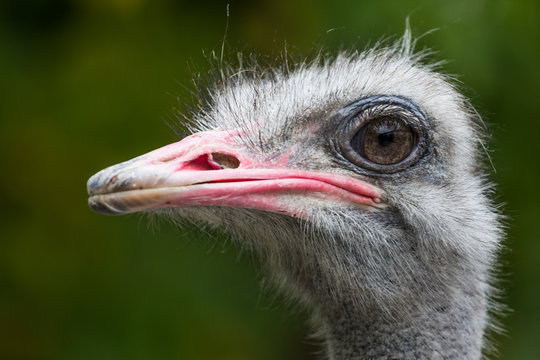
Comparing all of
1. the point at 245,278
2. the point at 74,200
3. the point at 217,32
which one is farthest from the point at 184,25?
the point at 245,278

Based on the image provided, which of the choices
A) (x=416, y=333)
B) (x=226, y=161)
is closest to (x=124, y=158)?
(x=226, y=161)

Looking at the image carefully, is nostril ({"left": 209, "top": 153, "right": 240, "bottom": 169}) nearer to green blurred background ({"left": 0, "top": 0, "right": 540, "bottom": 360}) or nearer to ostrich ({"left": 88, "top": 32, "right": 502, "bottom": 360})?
ostrich ({"left": 88, "top": 32, "right": 502, "bottom": 360})

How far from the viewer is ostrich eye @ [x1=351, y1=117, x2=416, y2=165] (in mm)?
1972

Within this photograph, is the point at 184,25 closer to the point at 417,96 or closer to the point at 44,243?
the point at 44,243

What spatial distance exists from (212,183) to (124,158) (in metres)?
1.93

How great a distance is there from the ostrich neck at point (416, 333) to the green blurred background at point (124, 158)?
1.31m

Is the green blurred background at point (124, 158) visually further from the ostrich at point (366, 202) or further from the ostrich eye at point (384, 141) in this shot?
the ostrich eye at point (384, 141)

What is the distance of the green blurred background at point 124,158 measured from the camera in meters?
3.51

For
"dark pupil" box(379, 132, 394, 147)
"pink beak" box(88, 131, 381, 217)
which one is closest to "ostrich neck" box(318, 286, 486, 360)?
"pink beak" box(88, 131, 381, 217)

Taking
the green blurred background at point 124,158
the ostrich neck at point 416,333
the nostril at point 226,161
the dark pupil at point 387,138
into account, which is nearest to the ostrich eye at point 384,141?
the dark pupil at point 387,138

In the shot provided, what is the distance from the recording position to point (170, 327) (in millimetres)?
3594

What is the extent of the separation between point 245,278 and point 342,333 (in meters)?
1.52

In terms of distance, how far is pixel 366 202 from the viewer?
1.96 metres

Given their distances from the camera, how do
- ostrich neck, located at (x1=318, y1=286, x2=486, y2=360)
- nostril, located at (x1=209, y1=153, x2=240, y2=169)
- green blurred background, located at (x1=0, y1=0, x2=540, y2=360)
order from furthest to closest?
green blurred background, located at (x1=0, y1=0, x2=540, y2=360)
ostrich neck, located at (x1=318, y1=286, x2=486, y2=360)
nostril, located at (x1=209, y1=153, x2=240, y2=169)
